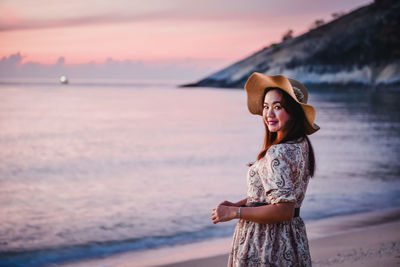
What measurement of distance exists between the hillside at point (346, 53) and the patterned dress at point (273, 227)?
254ft

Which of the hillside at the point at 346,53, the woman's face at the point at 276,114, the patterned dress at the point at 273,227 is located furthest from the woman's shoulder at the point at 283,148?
the hillside at the point at 346,53

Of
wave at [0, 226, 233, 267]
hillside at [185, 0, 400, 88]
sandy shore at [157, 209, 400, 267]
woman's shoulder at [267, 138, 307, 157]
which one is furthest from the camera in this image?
hillside at [185, 0, 400, 88]

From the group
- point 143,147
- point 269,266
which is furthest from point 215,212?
point 143,147

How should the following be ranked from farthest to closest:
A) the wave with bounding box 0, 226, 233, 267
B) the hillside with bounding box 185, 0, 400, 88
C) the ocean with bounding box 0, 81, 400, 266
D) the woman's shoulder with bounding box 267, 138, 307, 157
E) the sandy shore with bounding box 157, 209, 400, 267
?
1. the hillside with bounding box 185, 0, 400, 88
2. the ocean with bounding box 0, 81, 400, 266
3. the wave with bounding box 0, 226, 233, 267
4. the sandy shore with bounding box 157, 209, 400, 267
5. the woman's shoulder with bounding box 267, 138, 307, 157

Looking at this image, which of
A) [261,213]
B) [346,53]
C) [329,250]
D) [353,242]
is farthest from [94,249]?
[346,53]

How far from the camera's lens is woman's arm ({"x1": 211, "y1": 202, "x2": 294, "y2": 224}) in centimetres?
232

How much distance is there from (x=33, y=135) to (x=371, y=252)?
21.6m

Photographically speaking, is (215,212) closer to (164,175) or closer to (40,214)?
(40,214)

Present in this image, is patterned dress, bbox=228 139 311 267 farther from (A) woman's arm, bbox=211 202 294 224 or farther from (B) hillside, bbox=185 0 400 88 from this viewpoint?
(B) hillside, bbox=185 0 400 88

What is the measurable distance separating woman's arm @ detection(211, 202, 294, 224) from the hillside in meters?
77.5

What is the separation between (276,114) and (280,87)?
0.49 feet

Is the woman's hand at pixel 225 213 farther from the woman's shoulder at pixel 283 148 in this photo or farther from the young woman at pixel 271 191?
the woman's shoulder at pixel 283 148

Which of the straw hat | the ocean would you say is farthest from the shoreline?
the straw hat

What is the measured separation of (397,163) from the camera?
14.3m
